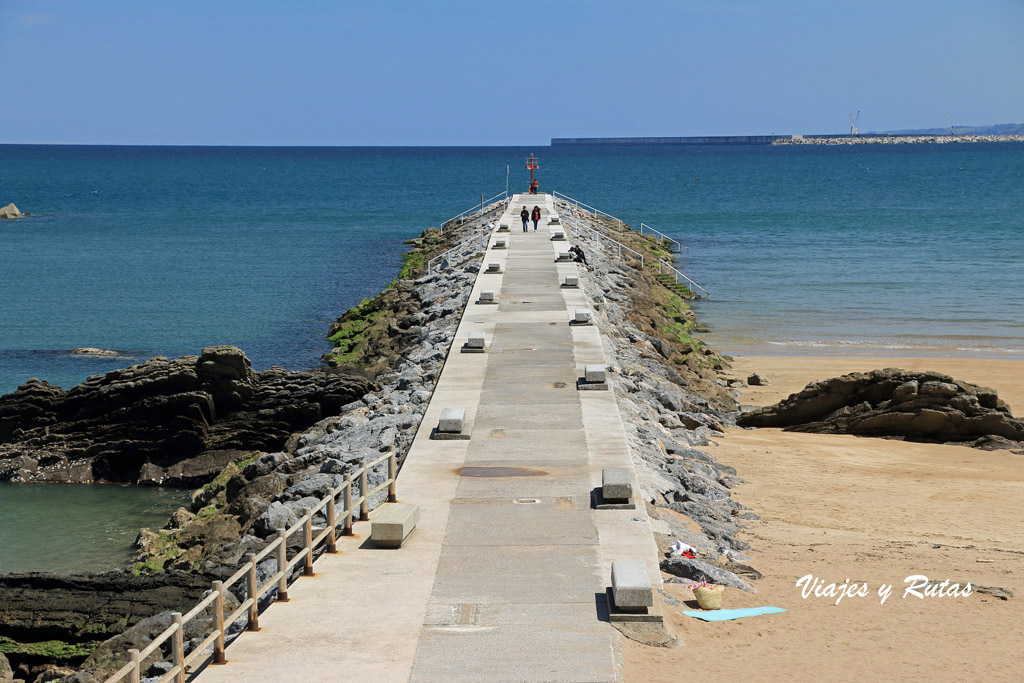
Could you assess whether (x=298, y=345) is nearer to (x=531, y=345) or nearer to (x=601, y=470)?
(x=531, y=345)

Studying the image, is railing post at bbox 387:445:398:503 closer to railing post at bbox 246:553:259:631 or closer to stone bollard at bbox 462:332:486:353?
railing post at bbox 246:553:259:631

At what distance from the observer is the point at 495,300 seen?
2697cm

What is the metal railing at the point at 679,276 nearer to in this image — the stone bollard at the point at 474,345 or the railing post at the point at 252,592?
the stone bollard at the point at 474,345

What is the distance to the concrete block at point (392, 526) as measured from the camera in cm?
1168

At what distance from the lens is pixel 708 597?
10.7 m

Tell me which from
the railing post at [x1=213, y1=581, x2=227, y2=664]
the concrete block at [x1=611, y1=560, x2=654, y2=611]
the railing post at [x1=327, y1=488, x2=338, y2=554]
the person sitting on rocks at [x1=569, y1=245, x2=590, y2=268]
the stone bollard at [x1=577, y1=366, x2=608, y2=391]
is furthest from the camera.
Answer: the person sitting on rocks at [x1=569, y1=245, x2=590, y2=268]

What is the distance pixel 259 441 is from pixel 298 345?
41.4 feet

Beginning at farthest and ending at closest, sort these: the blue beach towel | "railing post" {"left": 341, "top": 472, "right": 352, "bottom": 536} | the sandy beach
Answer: "railing post" {"left": 341, "top": 472, "right": 352, "bottom": 536} → the blue beach towel → the sandy beach


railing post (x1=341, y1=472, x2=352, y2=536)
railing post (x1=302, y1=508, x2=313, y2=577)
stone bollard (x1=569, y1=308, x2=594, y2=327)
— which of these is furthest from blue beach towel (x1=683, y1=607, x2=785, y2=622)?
stone bollard (x1=569, y1=308, x2=594, y2=327)

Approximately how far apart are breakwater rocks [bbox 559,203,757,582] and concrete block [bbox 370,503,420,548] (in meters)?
2.64

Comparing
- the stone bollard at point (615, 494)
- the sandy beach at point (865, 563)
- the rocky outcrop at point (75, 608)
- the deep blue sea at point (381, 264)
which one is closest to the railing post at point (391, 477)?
the rocky outcrop at point (75, 608)

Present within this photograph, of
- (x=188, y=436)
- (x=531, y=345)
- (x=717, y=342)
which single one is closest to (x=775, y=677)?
(x=531, y=345)

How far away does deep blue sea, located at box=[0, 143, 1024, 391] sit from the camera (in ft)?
113

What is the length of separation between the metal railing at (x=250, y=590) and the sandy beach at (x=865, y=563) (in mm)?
3113
